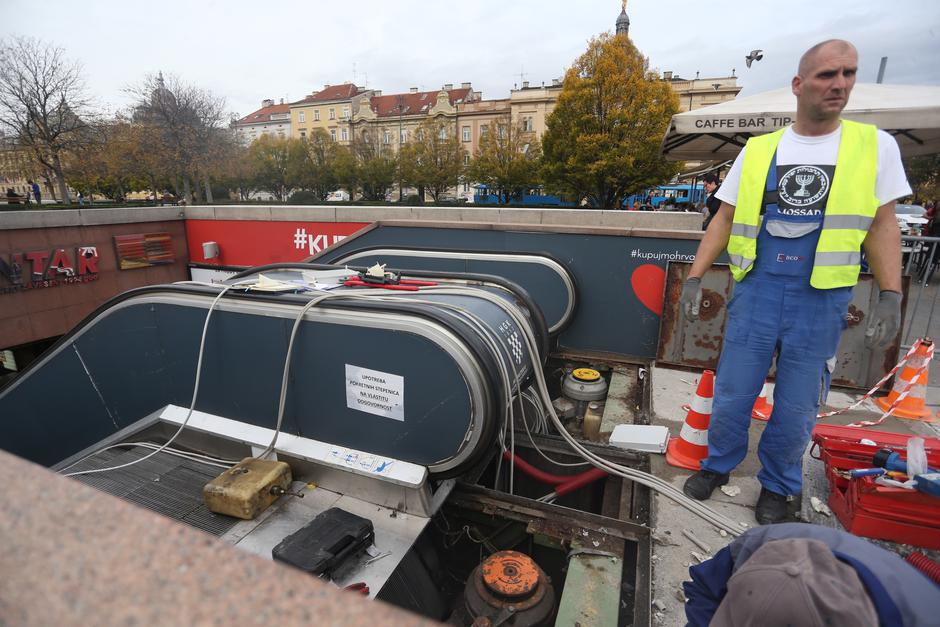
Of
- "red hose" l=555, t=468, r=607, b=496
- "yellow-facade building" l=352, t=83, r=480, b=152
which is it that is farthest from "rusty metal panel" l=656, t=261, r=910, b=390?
"yellow-facade building" l=352, t=83, r=480, b=152

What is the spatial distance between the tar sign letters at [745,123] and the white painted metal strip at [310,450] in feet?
17.2

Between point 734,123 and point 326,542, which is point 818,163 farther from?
point 734,123

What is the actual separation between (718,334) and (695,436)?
2036mm

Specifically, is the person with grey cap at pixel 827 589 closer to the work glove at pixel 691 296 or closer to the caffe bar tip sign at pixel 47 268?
the work glove at pixel 691 296

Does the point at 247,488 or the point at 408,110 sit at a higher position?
the point at 408,110

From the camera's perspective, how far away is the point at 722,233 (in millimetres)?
2674

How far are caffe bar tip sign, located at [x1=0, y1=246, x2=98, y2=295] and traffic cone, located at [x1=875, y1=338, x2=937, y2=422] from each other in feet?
41.0

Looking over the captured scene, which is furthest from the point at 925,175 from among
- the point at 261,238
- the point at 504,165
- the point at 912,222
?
the point at 261,238

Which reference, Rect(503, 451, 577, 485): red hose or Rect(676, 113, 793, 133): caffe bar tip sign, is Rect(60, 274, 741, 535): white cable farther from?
Rect(676, 113, 793, 133): caffe bar tip sign

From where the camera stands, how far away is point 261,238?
9391 millimetres

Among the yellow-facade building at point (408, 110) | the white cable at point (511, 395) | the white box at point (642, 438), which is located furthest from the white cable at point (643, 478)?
the yellow-facade building at point (408, 110)

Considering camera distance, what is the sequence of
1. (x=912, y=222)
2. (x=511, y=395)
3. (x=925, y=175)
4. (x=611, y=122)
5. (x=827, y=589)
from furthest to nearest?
(x=925, y=175) → (x=611, y=122) → (x=912, y=222) → (x=511, y=395) → (x=827, y=589)

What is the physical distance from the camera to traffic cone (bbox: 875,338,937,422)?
3836 mm

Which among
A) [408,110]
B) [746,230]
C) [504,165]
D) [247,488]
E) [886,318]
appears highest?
[408,110]
